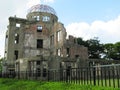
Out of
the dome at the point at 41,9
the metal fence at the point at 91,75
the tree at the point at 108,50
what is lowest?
the metal fence at the point at 91,75

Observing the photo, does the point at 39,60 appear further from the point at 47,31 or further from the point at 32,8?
the point at 32,8

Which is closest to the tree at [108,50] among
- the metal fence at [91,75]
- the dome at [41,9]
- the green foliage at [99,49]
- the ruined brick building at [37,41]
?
the green foliage at [99,49]

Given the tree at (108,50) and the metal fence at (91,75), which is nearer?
the metal fence at (91,75)

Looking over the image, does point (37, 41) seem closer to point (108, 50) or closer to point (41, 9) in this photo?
point (41, 9)

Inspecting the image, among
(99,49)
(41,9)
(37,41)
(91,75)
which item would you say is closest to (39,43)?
(37,41)

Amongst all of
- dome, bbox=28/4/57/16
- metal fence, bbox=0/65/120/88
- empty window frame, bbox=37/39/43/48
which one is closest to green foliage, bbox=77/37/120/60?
dome, bbox=28/4/57/16

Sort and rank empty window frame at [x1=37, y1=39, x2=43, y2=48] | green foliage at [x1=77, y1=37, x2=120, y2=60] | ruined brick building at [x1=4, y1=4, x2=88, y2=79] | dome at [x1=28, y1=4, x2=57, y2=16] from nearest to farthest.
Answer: ruined brick building at [x1=4, y1=4, x2=88, y2=79] → empty window frame at [x1=37, y1=39, x2=43, y2=48] → dome at [x1=28, y1=4, x2=57, y2=16] → green foliage at [x1=77, y1=37, x2=120, y2=60]

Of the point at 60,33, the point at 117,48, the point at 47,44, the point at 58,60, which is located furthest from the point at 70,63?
the point at 117,48

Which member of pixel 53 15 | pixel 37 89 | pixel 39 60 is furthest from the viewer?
pixel 53 15

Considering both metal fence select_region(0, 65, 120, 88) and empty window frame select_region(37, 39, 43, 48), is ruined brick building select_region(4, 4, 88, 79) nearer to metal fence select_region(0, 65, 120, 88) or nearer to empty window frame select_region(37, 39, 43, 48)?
empty window frame select_region(37, 39, 43, 48)

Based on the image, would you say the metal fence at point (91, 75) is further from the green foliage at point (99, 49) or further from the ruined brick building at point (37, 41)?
the green foliage at point (99, 49)

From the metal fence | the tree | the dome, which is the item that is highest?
the dome

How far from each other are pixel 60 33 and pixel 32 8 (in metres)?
13.5

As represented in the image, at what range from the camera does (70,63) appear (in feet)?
115
